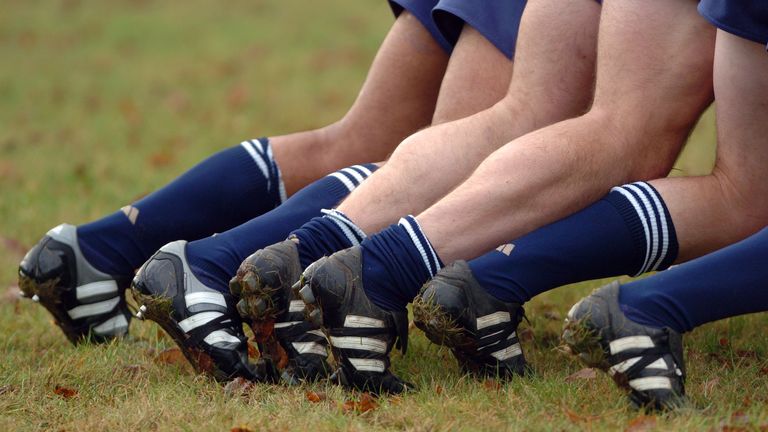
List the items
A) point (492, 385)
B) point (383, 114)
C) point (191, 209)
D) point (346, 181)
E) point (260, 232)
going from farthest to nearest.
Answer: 1. point (383, 114)
2. point (191, 209)
3. point (346, 181)
4. point (260, 232)
5. point (492, 385)

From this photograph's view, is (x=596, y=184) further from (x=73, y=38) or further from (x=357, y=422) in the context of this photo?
(x=73, y=38)

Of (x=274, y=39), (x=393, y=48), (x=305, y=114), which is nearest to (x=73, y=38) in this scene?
(x=274, y=39)

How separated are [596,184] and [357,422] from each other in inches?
30.6

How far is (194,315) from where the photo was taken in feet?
7.72

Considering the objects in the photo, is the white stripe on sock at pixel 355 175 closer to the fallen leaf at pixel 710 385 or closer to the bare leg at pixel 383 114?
the bare leg at pixel 383 114

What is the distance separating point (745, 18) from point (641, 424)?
0.84m

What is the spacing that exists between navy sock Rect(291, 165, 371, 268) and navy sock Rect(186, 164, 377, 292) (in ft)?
0.50

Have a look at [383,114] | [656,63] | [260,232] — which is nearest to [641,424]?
[656,63]

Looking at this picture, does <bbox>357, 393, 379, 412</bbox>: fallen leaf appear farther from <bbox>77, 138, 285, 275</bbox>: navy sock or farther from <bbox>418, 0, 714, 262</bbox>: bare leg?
<bbox>77, 138, 285, 275</bbox>: navy sock

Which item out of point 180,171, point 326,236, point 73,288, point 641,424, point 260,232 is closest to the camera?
point 641,424

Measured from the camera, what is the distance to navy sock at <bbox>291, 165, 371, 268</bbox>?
2383 millimetres

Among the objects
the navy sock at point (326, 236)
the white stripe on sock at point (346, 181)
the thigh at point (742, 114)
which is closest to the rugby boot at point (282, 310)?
the navy sock at point (326, 236)

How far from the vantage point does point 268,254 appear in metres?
2.27

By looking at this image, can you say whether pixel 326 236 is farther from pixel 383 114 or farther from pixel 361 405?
pixel 383 114
